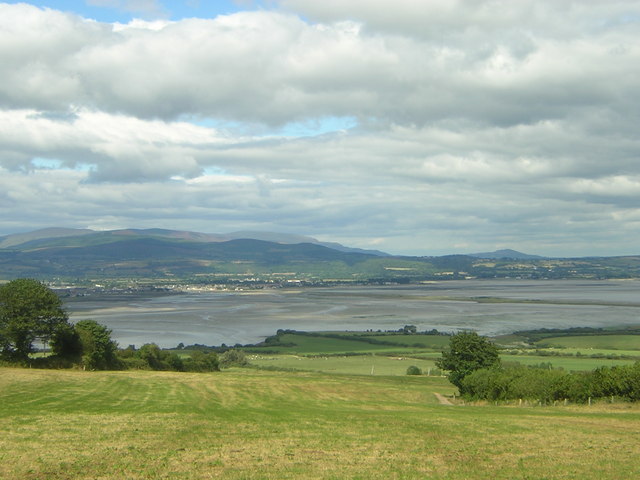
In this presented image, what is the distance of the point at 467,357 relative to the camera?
62.2m

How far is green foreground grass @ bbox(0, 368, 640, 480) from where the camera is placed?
2000cm

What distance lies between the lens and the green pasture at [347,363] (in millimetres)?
83562

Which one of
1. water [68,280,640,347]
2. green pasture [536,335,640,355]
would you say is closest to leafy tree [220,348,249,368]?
water [68,280,640,347]

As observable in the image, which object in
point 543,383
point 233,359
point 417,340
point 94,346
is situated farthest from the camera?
point 417,340

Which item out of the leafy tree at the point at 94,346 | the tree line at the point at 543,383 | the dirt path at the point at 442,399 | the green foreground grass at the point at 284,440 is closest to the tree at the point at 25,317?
the leafy tree at the point at 94,346

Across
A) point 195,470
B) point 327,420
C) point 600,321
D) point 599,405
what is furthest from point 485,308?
point 195,470

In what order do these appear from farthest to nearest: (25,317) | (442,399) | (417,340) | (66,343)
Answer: (417,340) < (66,343) < (25,317) < (442,399)

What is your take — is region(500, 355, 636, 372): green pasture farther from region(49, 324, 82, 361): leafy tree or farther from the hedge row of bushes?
region(49, 324, 82, 361): leafy tree

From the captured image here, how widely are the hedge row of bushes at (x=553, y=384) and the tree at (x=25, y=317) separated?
4183cm

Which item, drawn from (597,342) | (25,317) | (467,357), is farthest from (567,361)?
(25,317)

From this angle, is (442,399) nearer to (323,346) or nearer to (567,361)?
(567,361)

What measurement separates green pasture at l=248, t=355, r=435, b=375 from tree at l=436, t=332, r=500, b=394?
749 inches

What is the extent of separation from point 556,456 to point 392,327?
4856 inches

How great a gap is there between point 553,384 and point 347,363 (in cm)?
4595
